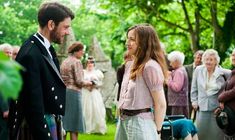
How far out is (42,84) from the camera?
314cm

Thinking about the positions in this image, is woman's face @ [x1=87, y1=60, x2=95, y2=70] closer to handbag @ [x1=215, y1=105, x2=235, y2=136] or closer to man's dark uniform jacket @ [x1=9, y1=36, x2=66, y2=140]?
handbag @ [x1=215, y1=105, x2=235, y2=136]

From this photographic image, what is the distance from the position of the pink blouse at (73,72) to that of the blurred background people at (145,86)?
13.8ft

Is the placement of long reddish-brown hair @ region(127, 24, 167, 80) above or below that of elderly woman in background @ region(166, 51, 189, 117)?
above

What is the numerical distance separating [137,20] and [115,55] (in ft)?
27.2

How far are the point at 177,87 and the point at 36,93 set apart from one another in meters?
5.06

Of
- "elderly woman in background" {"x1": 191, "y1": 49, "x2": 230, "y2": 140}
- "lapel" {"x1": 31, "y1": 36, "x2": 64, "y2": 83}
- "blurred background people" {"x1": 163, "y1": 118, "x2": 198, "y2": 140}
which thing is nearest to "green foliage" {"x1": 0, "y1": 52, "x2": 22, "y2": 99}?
"lapel" {"x1": 31, "y1": 36, "x2": 64, "y2": 83}

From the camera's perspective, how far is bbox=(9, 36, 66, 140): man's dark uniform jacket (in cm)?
301

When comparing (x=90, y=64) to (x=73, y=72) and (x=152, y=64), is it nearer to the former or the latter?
(x=73, y=72)

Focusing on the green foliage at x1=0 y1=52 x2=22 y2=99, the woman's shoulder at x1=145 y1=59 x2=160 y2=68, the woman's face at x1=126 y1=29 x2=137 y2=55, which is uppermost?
the woman's face at x1=126 y1=29 x2=137 y2=55

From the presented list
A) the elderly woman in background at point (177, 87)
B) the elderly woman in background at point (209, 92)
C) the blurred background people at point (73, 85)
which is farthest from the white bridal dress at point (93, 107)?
the elderly woman in background at point (209, 92)

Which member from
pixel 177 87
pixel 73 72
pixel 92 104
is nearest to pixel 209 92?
pixel 177 87

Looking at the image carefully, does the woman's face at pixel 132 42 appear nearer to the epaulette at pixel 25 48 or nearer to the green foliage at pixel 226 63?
the epaulette at pixel 25 48

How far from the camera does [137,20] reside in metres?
21.0

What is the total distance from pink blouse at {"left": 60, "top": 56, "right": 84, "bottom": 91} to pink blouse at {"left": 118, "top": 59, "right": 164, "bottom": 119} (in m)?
4.21
